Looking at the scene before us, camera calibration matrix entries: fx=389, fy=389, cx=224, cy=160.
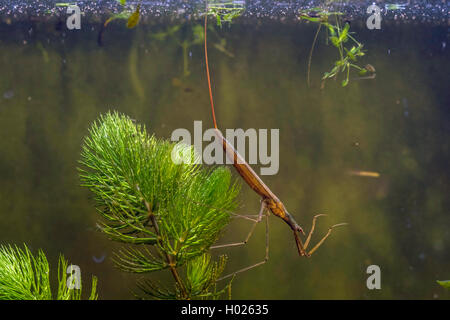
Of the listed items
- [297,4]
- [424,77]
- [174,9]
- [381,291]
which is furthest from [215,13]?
[381,291]

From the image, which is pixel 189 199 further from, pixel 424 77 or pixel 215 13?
pixel 424 77

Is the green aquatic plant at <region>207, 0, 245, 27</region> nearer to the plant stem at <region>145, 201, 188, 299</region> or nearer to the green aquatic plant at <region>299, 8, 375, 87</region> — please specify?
the green aquatic plant at <region>299, 8, 375, 87</region>

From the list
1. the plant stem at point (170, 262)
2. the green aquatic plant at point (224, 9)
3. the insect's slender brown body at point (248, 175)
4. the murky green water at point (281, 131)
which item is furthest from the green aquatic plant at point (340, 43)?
the plant stem at point (170, 262)

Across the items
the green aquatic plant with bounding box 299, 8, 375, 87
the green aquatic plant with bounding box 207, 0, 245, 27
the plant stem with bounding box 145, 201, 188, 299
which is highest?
the green aquatic plant with bounding box 207, 0, 245, 27

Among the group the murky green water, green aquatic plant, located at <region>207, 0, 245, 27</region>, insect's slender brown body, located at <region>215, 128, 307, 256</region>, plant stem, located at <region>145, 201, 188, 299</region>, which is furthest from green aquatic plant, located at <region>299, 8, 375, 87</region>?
plant stem, located at <region>145, 201, 188, 299</region>

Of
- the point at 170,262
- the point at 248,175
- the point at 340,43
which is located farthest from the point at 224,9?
the point at 170,262
